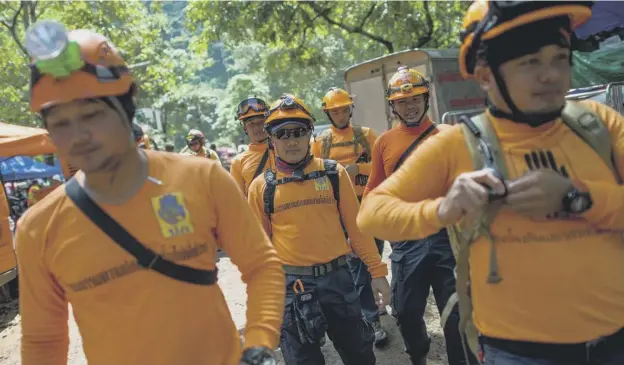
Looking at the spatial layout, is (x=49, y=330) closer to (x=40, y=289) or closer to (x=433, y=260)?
(x=40, y=289)

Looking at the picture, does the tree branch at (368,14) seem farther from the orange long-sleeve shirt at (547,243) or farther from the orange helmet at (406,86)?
the orange long-sleeve shirt at (547,243)

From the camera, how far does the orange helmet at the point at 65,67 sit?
1791 millimetres

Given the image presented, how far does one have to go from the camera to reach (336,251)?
149 inches

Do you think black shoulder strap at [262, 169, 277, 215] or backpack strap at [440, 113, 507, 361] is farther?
black shoulder strap at [262, 169, 277, 215]

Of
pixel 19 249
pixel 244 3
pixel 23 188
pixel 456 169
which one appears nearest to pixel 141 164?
pixel 19 249

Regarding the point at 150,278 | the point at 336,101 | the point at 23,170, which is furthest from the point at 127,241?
the point at 23,170

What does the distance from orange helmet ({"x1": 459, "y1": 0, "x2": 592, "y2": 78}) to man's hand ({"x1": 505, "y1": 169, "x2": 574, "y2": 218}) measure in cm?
52

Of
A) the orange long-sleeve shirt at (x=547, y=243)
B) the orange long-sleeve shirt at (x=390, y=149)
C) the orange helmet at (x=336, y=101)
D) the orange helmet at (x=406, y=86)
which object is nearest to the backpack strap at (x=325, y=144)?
the orange helmet at (x=336, y=101)

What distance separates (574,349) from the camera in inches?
74.9

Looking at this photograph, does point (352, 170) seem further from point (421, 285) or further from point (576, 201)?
point (576, 201)

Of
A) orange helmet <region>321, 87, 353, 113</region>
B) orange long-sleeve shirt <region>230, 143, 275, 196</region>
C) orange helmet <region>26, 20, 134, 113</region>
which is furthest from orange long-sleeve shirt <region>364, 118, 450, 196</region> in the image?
orange helmet <region>26, 20, 134, 113</region>

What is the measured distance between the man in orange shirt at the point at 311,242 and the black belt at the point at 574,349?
1.83m

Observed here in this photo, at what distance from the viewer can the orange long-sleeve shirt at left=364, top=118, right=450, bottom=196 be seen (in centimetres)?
438

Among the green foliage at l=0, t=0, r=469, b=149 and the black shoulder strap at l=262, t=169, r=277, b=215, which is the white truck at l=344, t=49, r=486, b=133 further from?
the black shoulder strap at l=262, t=169, r=277, b=215
